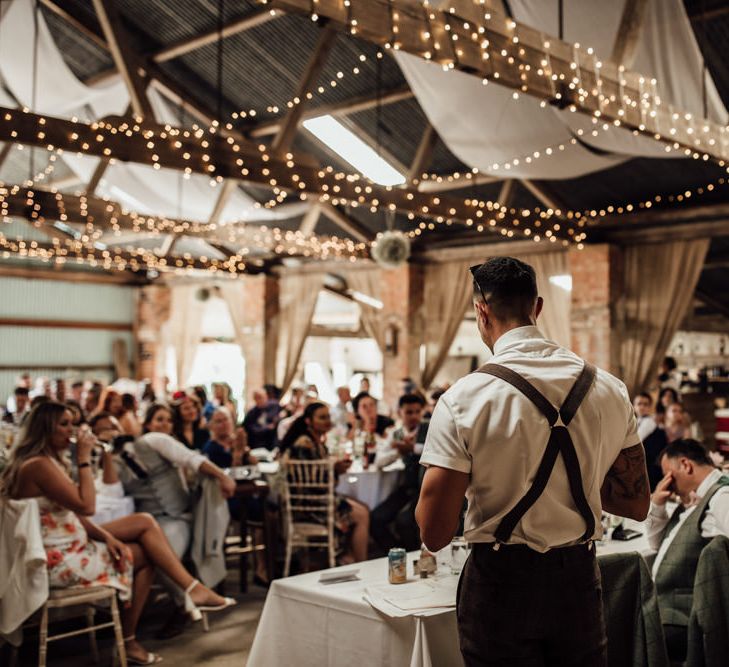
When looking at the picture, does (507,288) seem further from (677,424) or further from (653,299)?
(653,299)

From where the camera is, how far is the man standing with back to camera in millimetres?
1738

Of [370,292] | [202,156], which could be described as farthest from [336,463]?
[370,292]

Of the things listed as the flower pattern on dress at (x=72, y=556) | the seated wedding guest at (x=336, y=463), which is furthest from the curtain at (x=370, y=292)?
the flower pattern on dress at (x=72, y=556)

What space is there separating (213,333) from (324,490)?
11.6m

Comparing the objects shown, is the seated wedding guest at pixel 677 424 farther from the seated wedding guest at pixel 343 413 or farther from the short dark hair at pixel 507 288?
the short dark hair at pixel 507 288

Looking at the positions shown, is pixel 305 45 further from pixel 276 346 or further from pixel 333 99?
pixel 276 346

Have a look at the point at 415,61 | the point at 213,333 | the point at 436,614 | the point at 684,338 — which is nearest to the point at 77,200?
the point at 415,61

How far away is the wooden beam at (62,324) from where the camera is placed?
14641 mm

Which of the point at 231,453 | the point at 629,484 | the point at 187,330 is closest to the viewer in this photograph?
the point at 629,484

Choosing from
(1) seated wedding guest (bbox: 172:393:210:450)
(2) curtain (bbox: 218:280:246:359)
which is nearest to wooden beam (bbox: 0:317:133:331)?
(2) curtain (bbox: 218:280:246:359)

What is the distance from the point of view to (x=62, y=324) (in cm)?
1529

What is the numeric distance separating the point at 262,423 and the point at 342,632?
6082 millimetres

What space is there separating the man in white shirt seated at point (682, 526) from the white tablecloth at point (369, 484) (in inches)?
119

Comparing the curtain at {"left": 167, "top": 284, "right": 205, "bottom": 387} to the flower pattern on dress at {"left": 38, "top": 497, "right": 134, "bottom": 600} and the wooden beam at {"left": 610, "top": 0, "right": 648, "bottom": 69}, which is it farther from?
the wooden beam at {"left": 610, "top": 0, "right": 648, "bottom": 69}
